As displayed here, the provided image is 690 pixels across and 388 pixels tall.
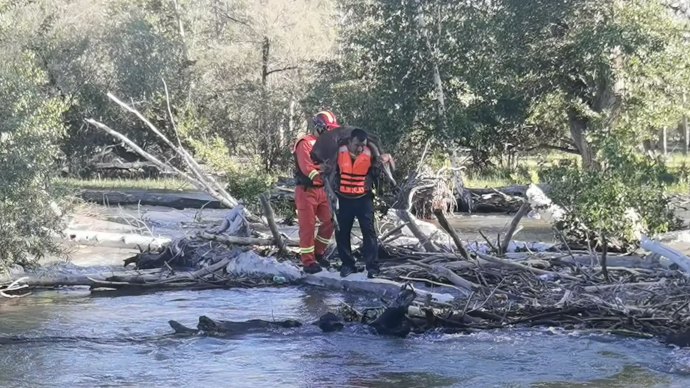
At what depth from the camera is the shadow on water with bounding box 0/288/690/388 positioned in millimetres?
7602

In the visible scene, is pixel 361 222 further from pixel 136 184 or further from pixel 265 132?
pixel 265 132

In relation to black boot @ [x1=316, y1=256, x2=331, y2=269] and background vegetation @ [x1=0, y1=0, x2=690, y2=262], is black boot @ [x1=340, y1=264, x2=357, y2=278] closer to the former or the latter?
black boot @ [x1=316, y1=256, x2=331, y2=269]

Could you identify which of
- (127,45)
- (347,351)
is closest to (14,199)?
(347,351)

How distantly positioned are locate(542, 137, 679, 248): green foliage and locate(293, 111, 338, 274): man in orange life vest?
391 cm

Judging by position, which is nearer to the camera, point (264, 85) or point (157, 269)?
point (157, 269)

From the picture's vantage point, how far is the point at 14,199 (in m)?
12.3

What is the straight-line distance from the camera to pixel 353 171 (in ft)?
36.4

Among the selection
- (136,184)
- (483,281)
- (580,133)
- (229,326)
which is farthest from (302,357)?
(136,184)

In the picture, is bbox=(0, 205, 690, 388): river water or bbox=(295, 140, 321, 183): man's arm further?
bbox=(295, 140, 321, 183): man's arm

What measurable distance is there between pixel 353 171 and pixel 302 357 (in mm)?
3159

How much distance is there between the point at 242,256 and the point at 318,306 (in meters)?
2.27


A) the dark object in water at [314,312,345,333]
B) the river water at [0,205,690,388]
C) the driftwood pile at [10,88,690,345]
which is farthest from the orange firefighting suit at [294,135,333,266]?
the dark object in water at [314,312,345,333]

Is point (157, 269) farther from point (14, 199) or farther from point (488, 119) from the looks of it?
point (488, 119)

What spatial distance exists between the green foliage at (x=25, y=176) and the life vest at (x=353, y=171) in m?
3.99
